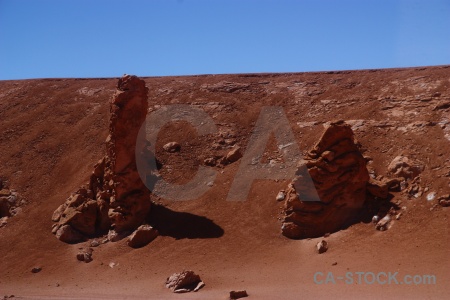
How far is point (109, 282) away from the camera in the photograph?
18156 millimetres

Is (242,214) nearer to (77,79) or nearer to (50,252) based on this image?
(50,252)

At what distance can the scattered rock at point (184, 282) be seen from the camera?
54.1 feet

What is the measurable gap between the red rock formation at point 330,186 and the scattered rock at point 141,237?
5.31 m

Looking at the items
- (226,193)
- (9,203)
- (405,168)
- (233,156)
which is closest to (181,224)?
(226,193)

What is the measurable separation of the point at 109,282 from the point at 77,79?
909 inches

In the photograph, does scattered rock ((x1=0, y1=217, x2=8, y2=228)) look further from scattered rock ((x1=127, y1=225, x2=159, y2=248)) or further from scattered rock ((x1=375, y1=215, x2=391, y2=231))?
scattered rock ((x1=375, y1=215, x2=391, y2=231))

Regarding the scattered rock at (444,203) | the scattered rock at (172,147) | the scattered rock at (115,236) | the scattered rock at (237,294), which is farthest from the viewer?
the scattered rock at (172,147)

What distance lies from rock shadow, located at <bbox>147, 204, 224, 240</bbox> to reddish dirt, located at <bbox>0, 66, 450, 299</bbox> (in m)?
0.07

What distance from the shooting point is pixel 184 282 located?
16.6 m

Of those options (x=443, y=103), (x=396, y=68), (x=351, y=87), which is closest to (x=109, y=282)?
(x=443, y=103)

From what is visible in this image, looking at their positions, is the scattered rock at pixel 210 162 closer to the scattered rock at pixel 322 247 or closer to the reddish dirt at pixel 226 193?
the reddish dirt at pixel 226 193

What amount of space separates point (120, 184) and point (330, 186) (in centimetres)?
797

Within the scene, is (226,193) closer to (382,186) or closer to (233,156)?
(233,156)

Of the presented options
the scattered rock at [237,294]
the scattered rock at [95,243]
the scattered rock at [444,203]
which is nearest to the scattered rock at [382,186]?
the scattered rock at [444,203]
